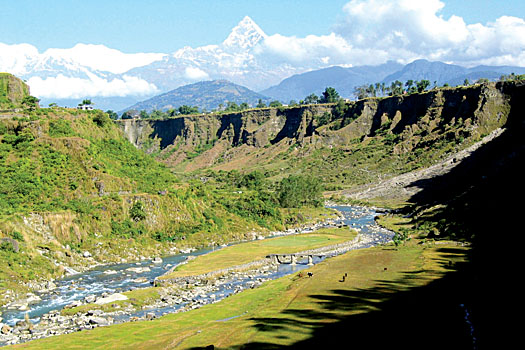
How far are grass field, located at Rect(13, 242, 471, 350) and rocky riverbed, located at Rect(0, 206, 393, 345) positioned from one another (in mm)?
4200

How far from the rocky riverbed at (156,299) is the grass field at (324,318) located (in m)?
4.20

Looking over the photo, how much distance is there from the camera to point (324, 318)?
39219 millimetres

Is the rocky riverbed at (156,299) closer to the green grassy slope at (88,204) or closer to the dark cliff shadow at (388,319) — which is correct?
the green grassy slope at (88,204)

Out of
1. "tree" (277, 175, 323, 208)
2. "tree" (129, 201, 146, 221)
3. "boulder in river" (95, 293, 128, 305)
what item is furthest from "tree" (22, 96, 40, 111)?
"boulder in river" (95, 293, 128, 305)

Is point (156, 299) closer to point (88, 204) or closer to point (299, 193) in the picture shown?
point (88, 204)

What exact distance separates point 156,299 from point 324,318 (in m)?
23.7

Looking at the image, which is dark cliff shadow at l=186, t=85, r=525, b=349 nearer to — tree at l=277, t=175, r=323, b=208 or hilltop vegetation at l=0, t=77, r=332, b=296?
hilltop vegetation at l=0, t=77, r=332, b=296

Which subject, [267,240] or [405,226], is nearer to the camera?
[267,240]

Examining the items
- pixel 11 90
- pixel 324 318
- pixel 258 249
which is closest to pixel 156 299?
pixel 324 318

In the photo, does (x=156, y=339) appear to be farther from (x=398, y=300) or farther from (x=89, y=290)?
(x=89, y=290)

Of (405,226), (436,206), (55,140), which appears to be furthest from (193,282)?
(436,206)

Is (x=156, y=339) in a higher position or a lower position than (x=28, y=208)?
lower

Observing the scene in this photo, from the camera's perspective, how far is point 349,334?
3406 centimetres

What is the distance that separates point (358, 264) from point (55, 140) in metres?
58.8
